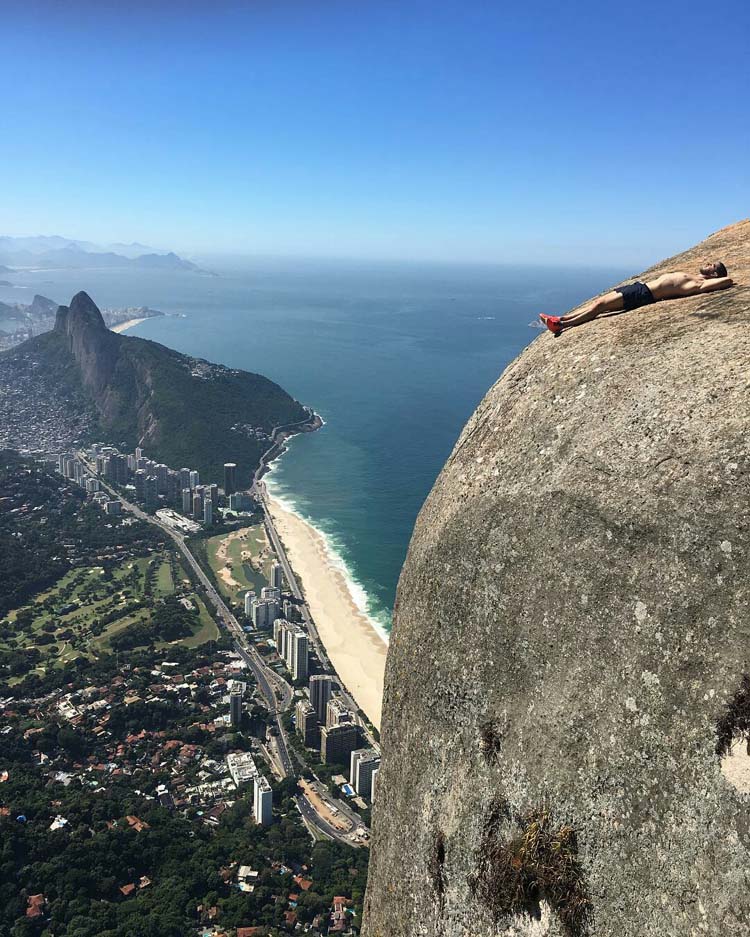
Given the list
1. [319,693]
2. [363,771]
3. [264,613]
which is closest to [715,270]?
[363,771]

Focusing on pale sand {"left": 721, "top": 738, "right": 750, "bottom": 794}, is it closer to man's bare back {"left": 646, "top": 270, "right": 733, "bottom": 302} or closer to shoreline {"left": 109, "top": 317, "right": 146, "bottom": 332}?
man's bare back {"left": 646, "top": 270, "right": 733, "bottom": 302}

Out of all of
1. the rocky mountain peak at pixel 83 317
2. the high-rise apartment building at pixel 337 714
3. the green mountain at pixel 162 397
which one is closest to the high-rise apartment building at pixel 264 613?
the high-rise apartment building at pixel 337 714

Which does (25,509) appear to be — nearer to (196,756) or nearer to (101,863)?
(196,756)

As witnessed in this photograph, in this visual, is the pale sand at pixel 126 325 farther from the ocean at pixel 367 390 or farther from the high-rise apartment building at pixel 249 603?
the high-rise apartment building at pixel 249 603

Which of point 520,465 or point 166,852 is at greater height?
point 520,465

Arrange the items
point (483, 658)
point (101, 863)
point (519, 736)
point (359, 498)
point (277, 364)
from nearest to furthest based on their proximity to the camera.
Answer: point (519, 736)
point (483, 658)
point (101, 863)
point (359, 498)
point (277, 364)

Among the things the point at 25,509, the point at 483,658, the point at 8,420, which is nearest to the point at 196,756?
the point at 483,658
